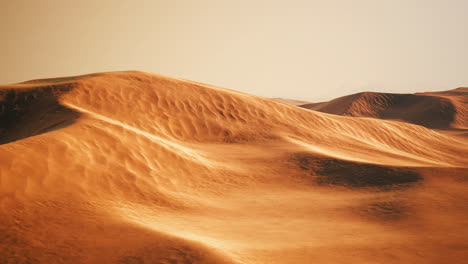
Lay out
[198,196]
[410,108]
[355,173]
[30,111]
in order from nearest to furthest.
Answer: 1. [198,196]
2. [355,173]
3. [30,111]
4. [410,108]

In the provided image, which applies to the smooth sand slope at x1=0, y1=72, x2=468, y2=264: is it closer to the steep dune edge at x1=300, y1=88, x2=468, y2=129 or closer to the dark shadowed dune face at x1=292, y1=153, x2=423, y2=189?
the dark shadowed dune face at x1=292, y1=153, x2=423, y2=189

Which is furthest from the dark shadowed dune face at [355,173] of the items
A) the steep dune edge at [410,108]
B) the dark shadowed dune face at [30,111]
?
the steep dune edge at [410,108]

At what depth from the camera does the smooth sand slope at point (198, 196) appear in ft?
15.5

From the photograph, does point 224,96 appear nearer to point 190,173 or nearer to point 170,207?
point 190,173

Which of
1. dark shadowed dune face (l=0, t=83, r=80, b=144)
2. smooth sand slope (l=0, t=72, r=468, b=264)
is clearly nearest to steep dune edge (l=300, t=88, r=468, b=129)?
smooth sand slope (l=0, t=72, r=468, b=264)

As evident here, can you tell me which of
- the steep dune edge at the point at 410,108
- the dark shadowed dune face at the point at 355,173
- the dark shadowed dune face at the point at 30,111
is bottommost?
the steep dune edge at the point at 410,108

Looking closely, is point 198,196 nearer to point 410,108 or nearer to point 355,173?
point 355,173

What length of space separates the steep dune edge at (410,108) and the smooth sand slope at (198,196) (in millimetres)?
28457

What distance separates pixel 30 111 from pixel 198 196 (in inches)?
420

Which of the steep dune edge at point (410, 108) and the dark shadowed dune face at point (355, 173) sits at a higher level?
the dark shadowed dune face at point (355, 173)

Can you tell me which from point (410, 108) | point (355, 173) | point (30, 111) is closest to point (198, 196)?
point (355, 173)

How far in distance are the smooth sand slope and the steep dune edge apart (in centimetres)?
2846

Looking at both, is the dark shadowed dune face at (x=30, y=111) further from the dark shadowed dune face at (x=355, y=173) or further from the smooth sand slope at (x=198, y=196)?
the dark shadowed dune face at (x=355, y=173)

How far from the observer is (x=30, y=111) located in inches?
583
